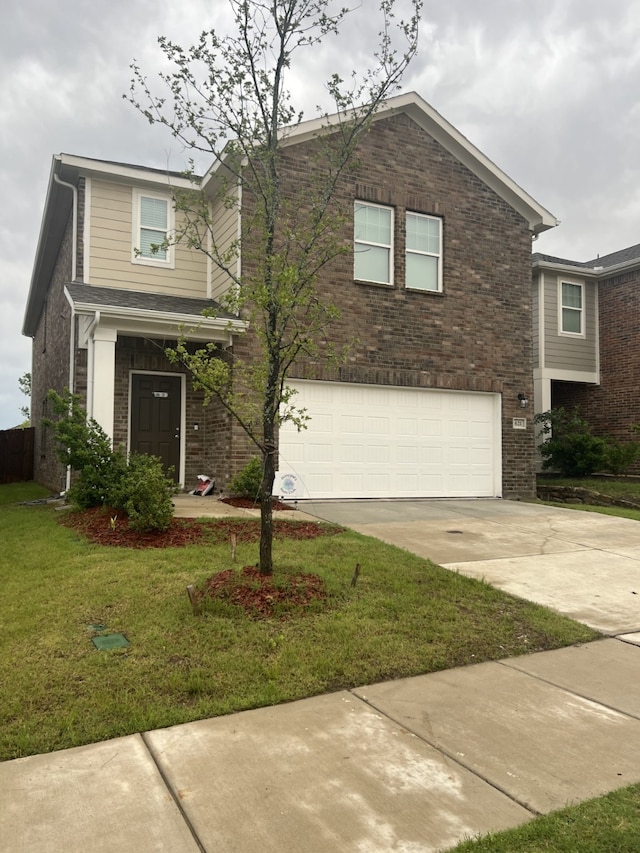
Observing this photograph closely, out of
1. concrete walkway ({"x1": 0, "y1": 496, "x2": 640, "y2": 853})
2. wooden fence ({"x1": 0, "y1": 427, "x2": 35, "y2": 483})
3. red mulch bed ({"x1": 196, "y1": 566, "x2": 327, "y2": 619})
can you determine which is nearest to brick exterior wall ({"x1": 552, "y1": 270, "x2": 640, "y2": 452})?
red mulch bed ({"x1": 196, "y1": 566, "x2": 327, "y2": 619})

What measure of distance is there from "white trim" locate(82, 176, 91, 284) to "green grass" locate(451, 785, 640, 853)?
11.7 meters

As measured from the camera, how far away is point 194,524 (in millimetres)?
8273

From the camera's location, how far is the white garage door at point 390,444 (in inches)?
475

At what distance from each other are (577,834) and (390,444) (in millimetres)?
10435

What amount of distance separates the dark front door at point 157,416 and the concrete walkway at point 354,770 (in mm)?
8922

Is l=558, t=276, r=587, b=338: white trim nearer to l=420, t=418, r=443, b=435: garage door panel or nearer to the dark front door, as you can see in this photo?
l=420, t=418, r=443, b=435: garage door panel

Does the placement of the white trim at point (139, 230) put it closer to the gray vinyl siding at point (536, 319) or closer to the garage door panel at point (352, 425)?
the garage door panel at point (352, 425)

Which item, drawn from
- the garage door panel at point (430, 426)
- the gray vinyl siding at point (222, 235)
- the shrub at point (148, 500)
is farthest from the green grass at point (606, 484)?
the shrub at point (148, 500)

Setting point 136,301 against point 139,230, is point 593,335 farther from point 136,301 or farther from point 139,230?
point 136,301

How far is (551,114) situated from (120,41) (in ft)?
42.7

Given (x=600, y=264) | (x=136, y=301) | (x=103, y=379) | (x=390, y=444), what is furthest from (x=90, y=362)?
(x=600, y=264)

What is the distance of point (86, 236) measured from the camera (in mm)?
12125

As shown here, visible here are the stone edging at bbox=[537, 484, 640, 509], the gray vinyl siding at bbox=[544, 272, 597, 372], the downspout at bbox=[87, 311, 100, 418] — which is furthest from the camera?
the gray vinyl siding at bbox=[544, 272, 597, 372]

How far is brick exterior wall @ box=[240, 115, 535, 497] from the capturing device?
12391 mm
